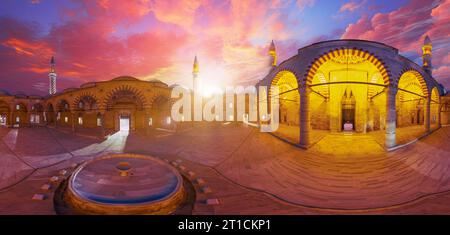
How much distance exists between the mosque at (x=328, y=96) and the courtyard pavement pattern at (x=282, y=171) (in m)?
1.73

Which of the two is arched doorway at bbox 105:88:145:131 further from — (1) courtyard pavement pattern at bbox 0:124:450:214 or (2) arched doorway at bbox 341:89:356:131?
(2) arched doorway at bbox 341:89:356:131

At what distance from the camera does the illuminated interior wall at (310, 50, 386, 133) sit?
15984 millimetres

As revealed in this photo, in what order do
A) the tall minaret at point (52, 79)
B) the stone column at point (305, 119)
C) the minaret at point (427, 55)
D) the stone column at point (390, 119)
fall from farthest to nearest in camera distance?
the tall minaret at point (52, 79) < the minaret at point (427, 55) < the stone column at point (305, 119) < the stone column at point (390, 119)

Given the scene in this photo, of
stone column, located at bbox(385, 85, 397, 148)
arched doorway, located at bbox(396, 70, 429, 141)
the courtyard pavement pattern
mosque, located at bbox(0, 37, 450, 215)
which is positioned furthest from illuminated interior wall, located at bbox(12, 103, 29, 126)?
arched doorway, located at bbox(396, 70, 429, 141)

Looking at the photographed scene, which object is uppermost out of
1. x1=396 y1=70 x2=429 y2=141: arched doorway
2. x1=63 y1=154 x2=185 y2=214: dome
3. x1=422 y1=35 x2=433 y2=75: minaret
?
x1=422 y1=35 x2=433 y2=75: minaret

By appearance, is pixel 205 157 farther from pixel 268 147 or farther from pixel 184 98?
pixel 184 98

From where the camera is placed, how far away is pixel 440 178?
25.0 ft

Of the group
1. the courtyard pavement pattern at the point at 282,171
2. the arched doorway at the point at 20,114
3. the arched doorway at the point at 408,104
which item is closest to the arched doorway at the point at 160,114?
the courtyard pavement pattern at the point at 282,171

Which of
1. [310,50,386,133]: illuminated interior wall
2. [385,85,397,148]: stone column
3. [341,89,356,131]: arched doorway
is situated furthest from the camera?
[341,89,356,131]: arched doorway

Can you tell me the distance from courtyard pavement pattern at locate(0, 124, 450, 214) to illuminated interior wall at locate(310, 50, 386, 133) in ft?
12.8

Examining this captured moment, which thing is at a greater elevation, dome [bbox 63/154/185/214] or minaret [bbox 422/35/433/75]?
minaret [bbox 422/35/433/75]

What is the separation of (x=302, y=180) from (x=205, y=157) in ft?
17.3

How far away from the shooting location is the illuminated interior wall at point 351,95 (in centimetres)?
1598

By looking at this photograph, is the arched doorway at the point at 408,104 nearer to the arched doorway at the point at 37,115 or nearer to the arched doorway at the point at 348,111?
the arched doorway at the point at 348,111
